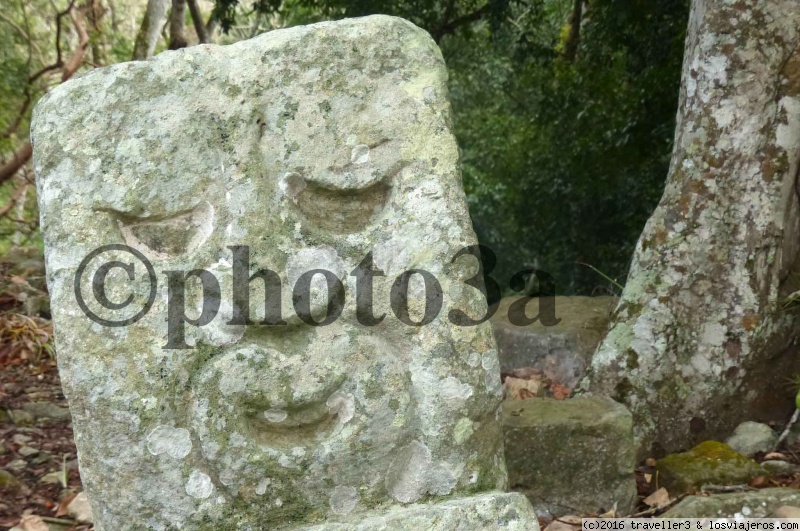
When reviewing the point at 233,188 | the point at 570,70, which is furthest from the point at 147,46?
the point at 233,188

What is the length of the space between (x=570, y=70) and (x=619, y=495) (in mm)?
5402

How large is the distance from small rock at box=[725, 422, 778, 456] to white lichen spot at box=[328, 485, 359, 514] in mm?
2168

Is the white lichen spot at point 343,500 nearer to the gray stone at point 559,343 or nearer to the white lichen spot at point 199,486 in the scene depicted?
the white lichen spot at point 199,486

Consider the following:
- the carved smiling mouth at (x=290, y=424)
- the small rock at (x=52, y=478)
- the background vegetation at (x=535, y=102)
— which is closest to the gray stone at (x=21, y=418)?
the small rock at (x=52, y=478)

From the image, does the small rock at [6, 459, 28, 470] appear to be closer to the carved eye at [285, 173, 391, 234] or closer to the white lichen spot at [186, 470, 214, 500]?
the white lichen spot at [186, 470, 214, 500]

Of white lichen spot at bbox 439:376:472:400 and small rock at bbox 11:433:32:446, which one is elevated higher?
white lichen spot at bbox 439:376:472:400

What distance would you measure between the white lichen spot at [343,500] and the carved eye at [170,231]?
2.44 ft

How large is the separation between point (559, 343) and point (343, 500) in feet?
9.05

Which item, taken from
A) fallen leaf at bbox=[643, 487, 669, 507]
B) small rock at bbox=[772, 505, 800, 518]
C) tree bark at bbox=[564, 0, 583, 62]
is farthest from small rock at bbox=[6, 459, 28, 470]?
tree bark at bbox=[564, 0, 583, 62]

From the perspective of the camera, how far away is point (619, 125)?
743cm

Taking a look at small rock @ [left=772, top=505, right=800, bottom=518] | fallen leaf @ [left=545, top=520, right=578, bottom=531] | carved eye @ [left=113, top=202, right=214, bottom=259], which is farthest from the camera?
fallen leaf @ [left=545, top=520, right=578, bottom=531]

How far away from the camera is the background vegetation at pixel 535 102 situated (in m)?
6.79

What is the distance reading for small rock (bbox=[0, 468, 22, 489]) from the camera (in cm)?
379

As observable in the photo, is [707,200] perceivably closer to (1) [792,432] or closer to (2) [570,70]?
(1) [792,432]
